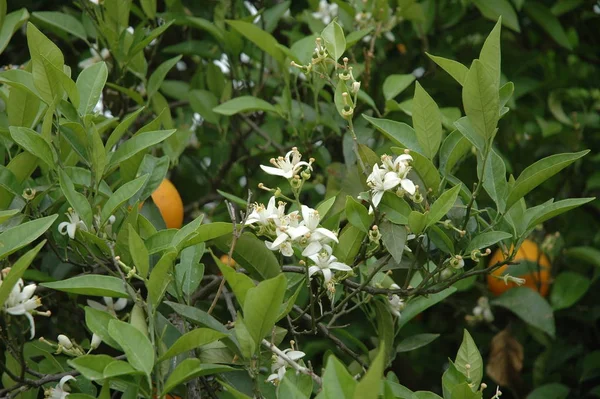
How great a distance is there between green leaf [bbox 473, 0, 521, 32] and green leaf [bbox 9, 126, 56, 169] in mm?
1162

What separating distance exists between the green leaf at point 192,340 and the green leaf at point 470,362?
351 mm

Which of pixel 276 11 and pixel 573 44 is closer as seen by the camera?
pixel 276 11

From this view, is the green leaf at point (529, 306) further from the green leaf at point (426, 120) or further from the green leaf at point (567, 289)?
the green leaf at point (426, 120)

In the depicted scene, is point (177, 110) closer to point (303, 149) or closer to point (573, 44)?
point (303, 149)

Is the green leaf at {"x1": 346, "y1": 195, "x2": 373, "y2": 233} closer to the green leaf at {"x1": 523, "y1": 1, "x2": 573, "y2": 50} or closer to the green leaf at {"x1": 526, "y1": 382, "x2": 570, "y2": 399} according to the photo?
the green leaf at {"x1": 526, "y1": 382, "x2": 570, "y2": 399}

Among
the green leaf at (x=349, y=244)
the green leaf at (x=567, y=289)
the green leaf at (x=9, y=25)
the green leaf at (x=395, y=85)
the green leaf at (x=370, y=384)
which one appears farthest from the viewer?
the green leaf at (x=567, y=289)

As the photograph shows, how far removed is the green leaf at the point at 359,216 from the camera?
104 cm

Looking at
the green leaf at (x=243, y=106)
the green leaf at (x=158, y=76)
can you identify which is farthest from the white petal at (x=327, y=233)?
the green leaf at (x=158, y=76)

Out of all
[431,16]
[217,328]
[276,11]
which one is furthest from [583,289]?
[217,328]

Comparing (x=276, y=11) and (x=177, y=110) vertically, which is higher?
(x=276, y=11)

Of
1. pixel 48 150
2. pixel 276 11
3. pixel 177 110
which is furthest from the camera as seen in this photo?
pixel 177 110

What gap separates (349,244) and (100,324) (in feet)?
1.08

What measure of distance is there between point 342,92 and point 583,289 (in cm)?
101

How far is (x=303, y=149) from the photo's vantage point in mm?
1615
